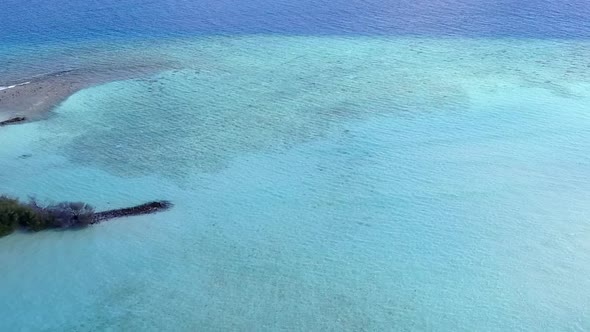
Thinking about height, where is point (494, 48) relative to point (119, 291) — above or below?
above

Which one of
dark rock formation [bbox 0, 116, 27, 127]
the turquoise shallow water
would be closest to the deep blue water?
the turquoise shallow water

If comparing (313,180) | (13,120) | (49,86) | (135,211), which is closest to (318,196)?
(313,180)

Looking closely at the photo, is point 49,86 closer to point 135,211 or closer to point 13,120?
point 13,120

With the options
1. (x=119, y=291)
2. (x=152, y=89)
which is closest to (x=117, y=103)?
(x=152, y=89)

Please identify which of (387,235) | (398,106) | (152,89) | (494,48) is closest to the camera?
(387,235)

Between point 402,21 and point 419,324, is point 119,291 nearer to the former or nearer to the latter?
point 419,324

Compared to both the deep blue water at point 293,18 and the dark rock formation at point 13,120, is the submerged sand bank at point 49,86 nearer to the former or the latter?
the dark rock formation at point 13,120
